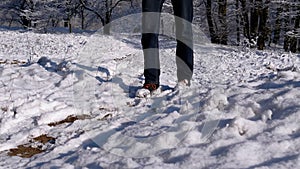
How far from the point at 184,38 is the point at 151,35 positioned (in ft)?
1.33

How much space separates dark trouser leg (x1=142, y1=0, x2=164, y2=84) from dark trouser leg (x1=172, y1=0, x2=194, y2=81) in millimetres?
249

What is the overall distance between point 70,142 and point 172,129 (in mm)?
757

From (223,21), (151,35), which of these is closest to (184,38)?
(151,35)

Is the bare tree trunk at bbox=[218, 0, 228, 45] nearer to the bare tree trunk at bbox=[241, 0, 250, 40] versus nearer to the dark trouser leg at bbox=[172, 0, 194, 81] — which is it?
the bare tree trunk at bbox=[241, 0, 250, 40]

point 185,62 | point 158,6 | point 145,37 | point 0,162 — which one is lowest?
point 0,162

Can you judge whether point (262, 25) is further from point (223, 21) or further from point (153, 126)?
point (153, 126)

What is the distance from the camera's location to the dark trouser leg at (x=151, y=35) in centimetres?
390

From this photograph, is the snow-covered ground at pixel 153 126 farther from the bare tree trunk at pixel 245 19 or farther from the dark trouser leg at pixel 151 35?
the bare tree trunk at pixel 245 19

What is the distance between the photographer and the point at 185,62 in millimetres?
4082

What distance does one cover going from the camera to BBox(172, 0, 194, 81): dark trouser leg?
4062 millimetres

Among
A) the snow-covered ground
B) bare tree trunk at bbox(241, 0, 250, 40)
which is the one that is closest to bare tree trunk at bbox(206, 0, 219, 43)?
bare tree trunk at bbox(241, 0, 250, 40)

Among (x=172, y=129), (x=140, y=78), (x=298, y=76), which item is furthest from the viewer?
(x=140, y=78)

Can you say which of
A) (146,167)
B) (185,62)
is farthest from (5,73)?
(146,167)

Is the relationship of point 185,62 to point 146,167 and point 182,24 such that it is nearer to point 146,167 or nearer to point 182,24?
point 182,24
